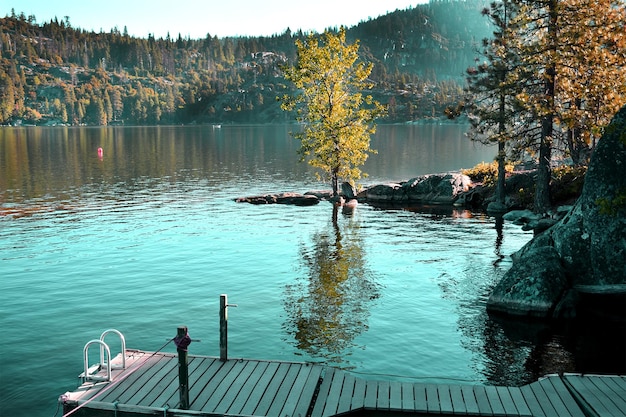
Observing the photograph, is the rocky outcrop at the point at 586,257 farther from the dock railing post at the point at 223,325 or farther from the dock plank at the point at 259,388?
the dock railing post at the point at 223,325

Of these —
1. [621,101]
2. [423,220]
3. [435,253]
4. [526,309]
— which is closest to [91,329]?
[526,309]

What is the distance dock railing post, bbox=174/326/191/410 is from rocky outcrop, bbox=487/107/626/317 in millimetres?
15646

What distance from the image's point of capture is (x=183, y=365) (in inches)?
592

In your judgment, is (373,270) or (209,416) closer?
(209,416)

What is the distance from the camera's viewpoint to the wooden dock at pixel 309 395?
15.4 meters

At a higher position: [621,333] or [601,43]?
[601,43]

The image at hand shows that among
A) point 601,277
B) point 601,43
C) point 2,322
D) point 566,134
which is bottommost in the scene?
point 2,322

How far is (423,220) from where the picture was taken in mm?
49250

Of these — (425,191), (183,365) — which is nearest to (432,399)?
(183,365)

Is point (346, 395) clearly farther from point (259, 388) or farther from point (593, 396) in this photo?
point (593, 396)

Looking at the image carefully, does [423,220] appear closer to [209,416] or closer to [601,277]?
[601,277]

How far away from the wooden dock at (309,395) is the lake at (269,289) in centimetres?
243

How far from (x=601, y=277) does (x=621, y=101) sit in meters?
19.2

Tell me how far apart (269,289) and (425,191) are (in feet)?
113
